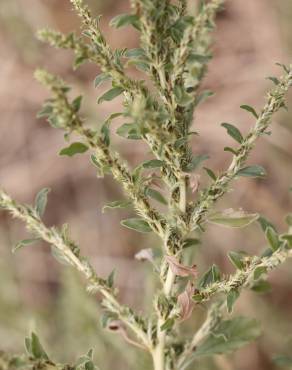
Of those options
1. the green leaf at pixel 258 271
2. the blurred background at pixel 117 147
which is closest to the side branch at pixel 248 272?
the green leaf at pixel 258 271

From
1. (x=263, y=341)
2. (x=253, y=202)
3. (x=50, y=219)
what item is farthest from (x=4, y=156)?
(x=263, y=341)

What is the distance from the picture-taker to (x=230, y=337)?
1.52m

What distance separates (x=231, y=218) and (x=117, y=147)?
2996mm

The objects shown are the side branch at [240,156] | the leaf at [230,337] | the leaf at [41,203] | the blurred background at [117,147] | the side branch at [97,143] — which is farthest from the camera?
the blurred background at [117,147]

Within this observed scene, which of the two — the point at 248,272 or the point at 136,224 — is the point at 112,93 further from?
the point at 248,272

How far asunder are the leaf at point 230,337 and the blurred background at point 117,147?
2031 millimetres

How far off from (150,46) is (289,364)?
1033mm

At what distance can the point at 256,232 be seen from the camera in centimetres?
376

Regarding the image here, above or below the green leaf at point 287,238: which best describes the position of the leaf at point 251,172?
above

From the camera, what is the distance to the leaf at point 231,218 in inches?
48.0

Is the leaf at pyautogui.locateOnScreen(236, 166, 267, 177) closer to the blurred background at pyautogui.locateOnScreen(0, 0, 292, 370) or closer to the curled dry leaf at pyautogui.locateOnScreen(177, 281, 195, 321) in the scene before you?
the curled dry leaf at pyautogui.locateOnScreen(177, 281, 195, 321)

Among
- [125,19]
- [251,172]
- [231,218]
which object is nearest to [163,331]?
[231,218]

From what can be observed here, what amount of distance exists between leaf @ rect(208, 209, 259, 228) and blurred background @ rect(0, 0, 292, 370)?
2413 millimetres

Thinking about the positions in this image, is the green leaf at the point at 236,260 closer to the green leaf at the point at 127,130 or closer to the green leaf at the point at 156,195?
the green leaf at the point at 156,195
